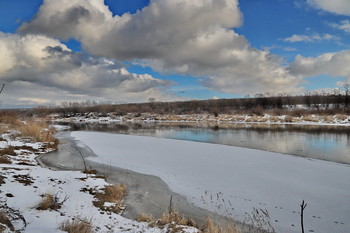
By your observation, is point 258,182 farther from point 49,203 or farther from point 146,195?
point 49,203

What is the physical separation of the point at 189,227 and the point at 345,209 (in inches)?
131

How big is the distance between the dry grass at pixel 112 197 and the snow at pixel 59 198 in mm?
172

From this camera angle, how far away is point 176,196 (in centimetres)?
567

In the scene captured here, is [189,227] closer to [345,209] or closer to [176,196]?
[176,196]

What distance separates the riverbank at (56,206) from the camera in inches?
126

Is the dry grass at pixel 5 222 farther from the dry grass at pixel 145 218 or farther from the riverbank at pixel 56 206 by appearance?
the dry grass at pixel 145 218

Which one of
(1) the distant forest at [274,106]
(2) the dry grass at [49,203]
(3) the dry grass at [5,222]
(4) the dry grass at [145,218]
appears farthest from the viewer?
(1) the distant forest at [274,106]

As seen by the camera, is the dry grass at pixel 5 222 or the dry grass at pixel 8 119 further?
the dry grass at pixel 8 119

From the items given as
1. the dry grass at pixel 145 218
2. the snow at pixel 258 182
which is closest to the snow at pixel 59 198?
the dry grass at pixel 145 218

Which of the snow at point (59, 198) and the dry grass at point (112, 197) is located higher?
the snow at point (59, 198)

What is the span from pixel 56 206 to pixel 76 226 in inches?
42.7

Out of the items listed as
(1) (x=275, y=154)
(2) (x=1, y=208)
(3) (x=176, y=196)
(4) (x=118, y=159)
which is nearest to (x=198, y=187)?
(3) (x=176, y=196)

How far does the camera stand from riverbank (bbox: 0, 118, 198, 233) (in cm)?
320

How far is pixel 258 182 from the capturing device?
6465 millimetres
